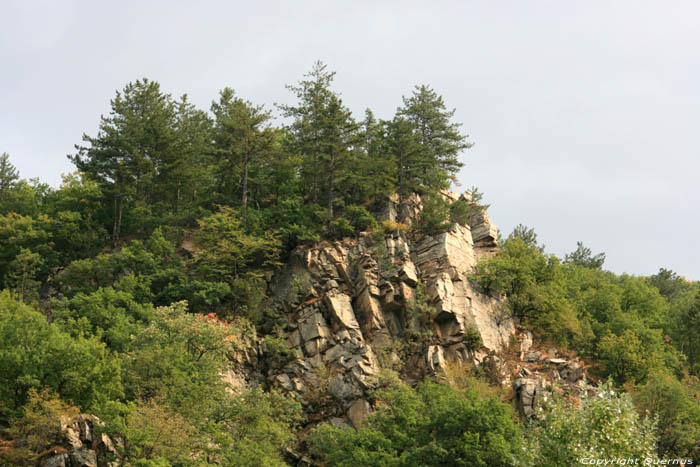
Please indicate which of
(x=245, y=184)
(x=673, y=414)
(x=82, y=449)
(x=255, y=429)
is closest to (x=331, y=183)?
(x=245, y=184)

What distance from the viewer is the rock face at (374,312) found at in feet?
138

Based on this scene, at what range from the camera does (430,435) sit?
33.9 metres

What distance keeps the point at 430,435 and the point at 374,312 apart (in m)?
12.8

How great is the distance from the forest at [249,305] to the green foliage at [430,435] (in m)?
0.11

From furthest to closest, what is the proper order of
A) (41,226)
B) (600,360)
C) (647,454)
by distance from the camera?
1. (41,226)
2. (600,360)
3. (647,454)

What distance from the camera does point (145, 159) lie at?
56.2 metres

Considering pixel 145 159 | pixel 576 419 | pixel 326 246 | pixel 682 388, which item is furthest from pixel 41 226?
pixel 682 388

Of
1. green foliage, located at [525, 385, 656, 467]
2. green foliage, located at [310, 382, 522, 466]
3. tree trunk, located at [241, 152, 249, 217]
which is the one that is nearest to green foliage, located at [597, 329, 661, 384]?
green foliage, located at [310, 382, 522, 466]

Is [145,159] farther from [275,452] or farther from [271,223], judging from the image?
[275,452]

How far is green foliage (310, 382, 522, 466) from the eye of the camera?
3241 cm

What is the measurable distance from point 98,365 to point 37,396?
3.44 m

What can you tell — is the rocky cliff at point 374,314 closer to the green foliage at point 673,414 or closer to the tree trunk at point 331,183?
the tree trunk at point 331,183

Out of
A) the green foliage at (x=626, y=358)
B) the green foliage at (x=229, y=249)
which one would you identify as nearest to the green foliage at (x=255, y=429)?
the green foliage at (x=229, y=249)

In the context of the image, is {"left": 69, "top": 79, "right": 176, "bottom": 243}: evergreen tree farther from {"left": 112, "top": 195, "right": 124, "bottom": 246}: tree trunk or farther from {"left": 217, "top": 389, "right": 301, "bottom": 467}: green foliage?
{"left": 217, "top": 389, "right": 301, "bottom": 467}: green foliage
